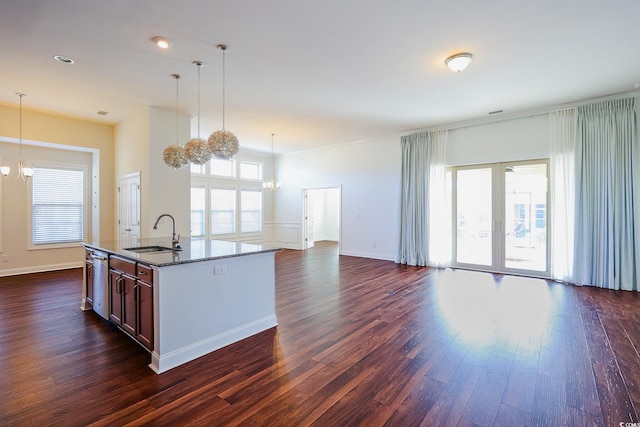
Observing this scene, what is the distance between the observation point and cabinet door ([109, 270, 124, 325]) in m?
3.21

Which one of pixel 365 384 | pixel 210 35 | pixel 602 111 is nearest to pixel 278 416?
pixel 365 384

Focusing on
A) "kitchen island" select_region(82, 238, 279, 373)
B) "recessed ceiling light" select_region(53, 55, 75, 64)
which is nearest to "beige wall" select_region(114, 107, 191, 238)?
"recessed ceiling light" select_region(53, 55, 75, 64)

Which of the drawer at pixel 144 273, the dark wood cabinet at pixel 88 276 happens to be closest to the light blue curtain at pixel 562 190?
the drawer at pixel 144 273

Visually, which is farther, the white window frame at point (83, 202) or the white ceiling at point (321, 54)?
the white window frame at point (83, 202)

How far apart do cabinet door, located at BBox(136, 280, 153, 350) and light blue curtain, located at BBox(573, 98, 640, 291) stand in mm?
6544

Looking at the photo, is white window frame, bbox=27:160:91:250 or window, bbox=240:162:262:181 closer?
white window frame, bbox=27:160:91:250

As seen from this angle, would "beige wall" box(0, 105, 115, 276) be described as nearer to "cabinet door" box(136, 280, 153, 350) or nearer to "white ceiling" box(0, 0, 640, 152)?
"white ceiling" box(0, 0, 640, 152)

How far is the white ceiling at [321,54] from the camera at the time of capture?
294 centimetres

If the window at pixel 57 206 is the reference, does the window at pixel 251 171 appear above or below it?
above

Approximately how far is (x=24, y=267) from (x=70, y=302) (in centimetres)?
309

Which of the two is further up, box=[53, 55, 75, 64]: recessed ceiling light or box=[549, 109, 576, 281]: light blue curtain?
box=[53, 55, 75, 64]: recessed ceiling light

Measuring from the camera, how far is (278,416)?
6.56 ft

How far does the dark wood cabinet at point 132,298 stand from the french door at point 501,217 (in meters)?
6.19

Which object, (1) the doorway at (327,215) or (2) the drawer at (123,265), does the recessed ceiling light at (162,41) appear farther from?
(1) the doorway at (327,215)
